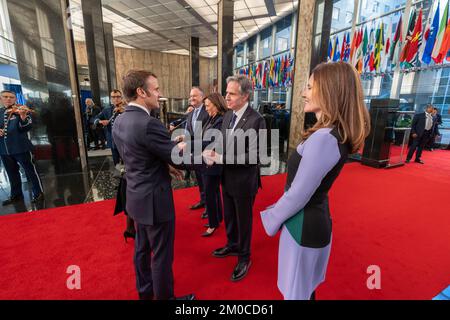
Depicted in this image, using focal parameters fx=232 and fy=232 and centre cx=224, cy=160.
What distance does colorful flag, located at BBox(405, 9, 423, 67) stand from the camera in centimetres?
621

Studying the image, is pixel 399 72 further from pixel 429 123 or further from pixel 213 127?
pixel 213 127

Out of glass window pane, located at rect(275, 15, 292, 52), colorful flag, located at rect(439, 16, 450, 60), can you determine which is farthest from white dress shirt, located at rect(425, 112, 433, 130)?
glass window pane, located at rect(275, 15, 292, 52)

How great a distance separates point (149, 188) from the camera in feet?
4.73

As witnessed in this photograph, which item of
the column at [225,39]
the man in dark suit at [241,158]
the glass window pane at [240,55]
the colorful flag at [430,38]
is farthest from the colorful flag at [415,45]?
the glass window pane at [240,55]

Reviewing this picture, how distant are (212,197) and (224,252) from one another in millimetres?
583

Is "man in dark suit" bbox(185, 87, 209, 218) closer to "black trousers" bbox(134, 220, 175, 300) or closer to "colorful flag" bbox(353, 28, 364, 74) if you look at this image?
"black trousers" bbox(134, 220, 175, 300)

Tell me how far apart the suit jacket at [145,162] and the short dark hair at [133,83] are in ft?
0.29

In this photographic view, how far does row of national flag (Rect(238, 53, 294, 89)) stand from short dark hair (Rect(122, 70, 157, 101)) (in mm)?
9240

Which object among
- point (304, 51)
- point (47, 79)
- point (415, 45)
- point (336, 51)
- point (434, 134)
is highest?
point (336, 51)

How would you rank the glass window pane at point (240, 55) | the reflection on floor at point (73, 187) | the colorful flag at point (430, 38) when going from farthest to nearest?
the glass window pane at point (240, 55)
the colorful flag at point (430, 38)
the reflection on floor at point (73, 187)

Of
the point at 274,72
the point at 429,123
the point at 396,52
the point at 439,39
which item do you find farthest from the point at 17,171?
the point at 274,72

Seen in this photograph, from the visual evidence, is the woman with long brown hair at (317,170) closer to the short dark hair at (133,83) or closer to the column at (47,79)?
the short dark hair at (133,83)

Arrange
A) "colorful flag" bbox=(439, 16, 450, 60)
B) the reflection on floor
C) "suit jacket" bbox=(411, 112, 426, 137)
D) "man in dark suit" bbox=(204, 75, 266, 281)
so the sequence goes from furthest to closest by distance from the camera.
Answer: "suit jacket" bbox=(411, 112, 426, 137) → "colorful flag" bbox=(439, 16, 450, 60) → the reflection on floor → "man in dark suit" bbox=(204, 75, 266, 281)

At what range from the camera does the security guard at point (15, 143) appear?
3.35 metres
